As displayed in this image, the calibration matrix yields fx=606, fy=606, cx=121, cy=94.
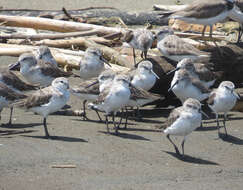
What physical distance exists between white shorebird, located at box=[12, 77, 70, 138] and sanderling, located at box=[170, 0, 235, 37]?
5.24 metres

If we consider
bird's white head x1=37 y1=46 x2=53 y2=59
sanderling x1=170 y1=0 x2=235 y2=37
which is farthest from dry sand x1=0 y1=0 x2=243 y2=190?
sanderling x1=170 y1=0 x2=235 y2=37

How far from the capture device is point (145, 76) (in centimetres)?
1250

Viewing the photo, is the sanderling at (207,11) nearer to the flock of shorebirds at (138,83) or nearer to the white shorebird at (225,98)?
the flock of shorebirds at (138,83)

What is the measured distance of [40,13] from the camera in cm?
2014

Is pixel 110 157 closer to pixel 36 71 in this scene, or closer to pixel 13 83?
pixel 13 83

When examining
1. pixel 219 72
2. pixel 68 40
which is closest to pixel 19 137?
pixel 219 72

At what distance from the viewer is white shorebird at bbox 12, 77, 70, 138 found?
10.5m

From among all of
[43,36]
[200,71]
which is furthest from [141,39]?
[43,36]

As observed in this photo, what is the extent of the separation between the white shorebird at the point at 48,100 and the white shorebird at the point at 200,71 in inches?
119

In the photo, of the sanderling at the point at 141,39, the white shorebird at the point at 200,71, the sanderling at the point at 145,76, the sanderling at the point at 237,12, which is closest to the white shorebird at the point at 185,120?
the sanderling at the point at 145,76

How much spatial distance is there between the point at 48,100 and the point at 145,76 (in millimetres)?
2716

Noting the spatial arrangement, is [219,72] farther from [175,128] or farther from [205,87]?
[175,128]

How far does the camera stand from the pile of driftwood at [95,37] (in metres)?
13.8

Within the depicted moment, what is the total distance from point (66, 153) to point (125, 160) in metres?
0.91
